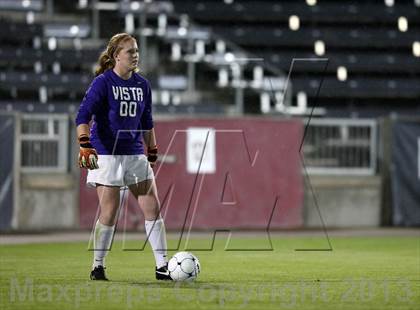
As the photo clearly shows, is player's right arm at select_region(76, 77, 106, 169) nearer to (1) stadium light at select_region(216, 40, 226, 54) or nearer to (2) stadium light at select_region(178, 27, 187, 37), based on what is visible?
(2) stadium light at select_region(178, 27, 187, 37)

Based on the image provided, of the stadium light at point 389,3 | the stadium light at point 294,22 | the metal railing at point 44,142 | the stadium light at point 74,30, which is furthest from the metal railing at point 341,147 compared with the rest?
the stadium light at point 389,3

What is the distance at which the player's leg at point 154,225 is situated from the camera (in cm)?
880

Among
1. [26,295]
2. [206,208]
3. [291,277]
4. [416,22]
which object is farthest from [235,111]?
[26,295]

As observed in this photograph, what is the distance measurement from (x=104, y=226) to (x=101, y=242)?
0.14 metres

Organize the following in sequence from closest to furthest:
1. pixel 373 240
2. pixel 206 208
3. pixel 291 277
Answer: pixel 291 277
pixel 373 240
pixel 206 208

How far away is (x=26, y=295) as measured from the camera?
7617mm

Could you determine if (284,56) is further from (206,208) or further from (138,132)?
(138,132)

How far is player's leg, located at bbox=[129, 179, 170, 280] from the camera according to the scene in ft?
28.9

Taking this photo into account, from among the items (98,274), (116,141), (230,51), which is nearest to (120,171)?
(116,141)

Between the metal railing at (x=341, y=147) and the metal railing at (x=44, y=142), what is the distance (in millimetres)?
4242

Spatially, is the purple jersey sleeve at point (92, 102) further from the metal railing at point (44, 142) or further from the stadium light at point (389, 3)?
the stadium light at point (389, 3)

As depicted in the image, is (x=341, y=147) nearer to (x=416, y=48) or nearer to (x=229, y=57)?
(x=229, y=57)

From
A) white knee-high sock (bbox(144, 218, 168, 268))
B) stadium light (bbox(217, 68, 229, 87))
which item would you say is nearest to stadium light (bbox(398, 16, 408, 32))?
stadium light (bbox(217, 68, 229, 87))

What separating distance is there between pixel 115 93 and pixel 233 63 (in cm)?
1462
